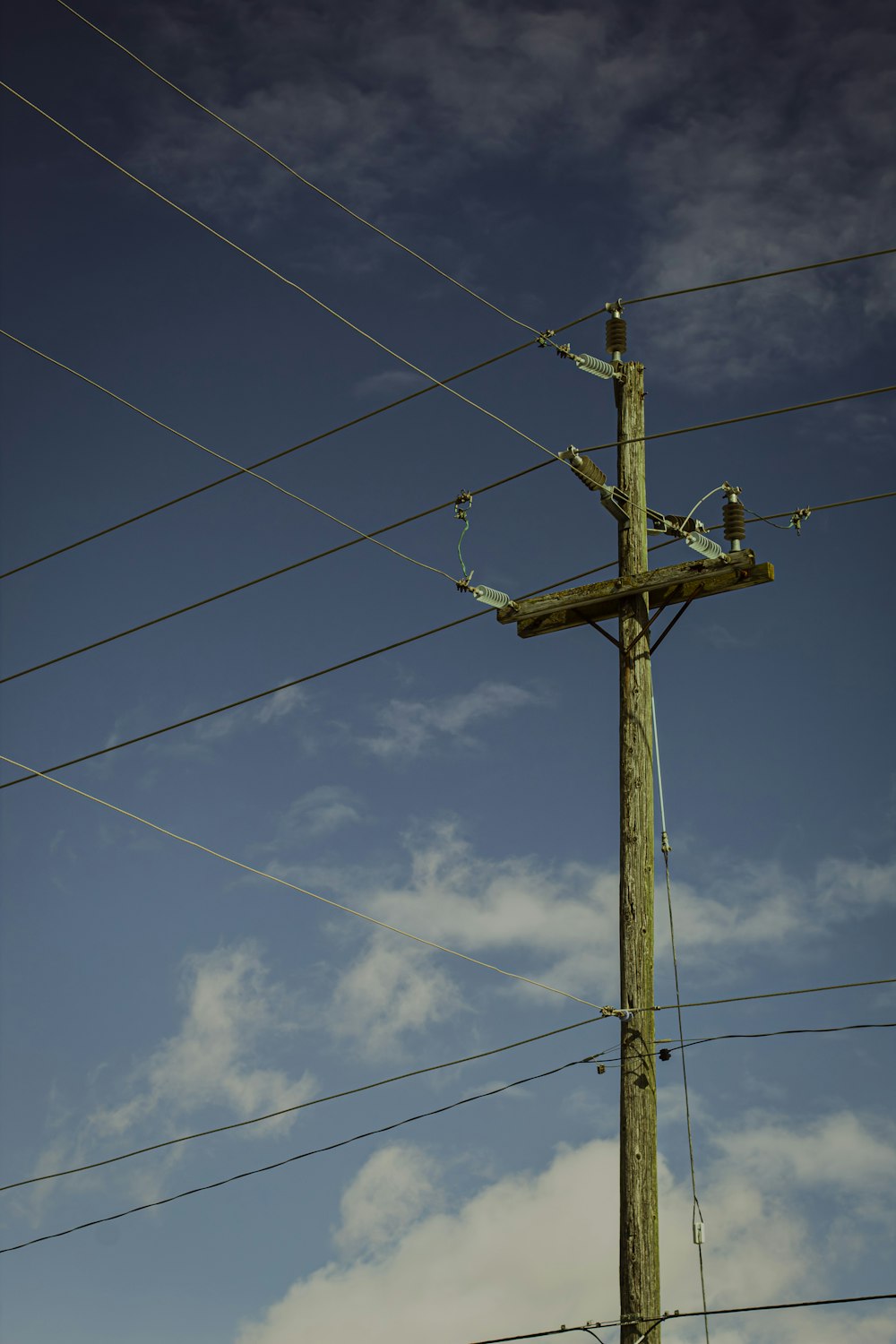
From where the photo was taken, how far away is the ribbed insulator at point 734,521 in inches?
545

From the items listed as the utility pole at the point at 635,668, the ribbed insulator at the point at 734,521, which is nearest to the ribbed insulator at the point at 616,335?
the utility pole at the point at 635,668

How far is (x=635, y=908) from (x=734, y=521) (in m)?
3.93

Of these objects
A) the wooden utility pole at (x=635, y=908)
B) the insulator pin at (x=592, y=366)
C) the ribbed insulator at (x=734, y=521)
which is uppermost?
the insulator pin at (x=592, y=366)

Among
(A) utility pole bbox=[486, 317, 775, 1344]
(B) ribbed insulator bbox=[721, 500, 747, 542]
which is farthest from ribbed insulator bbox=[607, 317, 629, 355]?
(B) ribbed insulator bbox=[721, 500, 747, 542]

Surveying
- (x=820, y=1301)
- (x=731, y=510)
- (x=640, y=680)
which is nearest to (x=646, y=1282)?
(x=820, y=1301)

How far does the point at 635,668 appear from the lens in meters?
13.6

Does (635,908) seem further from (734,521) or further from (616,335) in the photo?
(616,335)

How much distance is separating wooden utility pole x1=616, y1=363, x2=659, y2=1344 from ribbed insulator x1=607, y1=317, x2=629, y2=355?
243 millimetres

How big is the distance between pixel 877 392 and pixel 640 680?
11.5 ft

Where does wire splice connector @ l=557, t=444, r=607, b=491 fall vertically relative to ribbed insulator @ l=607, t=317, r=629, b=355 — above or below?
below

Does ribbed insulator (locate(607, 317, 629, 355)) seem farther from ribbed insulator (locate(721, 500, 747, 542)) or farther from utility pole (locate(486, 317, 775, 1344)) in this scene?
ribbed insulator (locate(721, 500, 747, 542))

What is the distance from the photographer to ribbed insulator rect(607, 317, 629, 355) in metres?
15.1

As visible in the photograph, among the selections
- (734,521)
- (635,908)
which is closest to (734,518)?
(734,521)

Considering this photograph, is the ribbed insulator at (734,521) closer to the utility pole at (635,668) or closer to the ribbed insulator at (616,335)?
the utility pole at (635,668)
